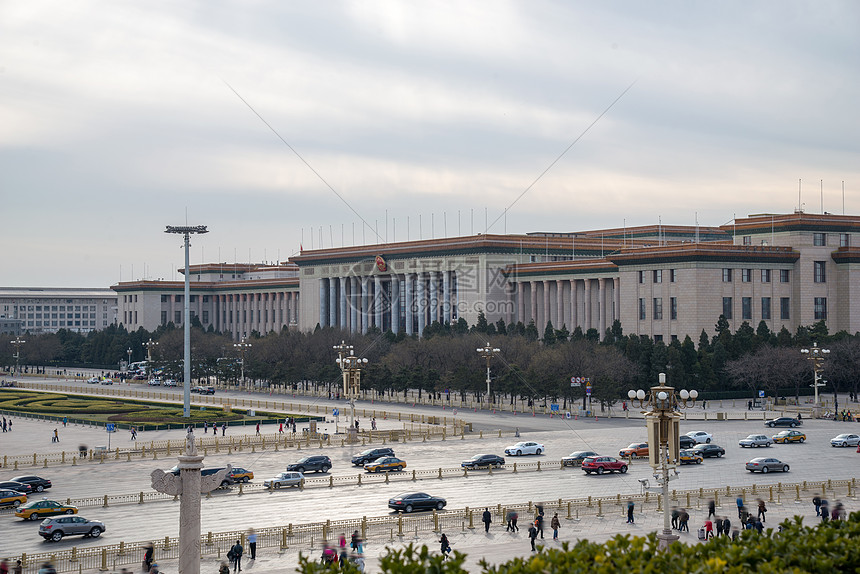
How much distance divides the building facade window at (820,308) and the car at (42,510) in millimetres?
78371

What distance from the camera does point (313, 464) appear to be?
152 ft

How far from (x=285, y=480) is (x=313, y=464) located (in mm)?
4271

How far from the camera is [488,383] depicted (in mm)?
75438

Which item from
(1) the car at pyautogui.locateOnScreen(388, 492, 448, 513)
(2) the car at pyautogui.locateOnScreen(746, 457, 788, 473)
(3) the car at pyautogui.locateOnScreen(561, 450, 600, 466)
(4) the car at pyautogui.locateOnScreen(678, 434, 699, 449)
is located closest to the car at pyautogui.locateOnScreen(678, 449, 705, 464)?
(2) the car at pyautogui.locateOnScreen(746, 457, 788, 473)

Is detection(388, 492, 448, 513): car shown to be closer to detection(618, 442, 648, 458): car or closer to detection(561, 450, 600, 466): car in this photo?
detection(561, 450, 600, 466): car

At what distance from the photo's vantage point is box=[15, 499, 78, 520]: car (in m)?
35.6

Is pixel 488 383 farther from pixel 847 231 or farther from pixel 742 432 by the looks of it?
pixel 847 231

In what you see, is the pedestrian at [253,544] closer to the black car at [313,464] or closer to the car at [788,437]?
the black car at [313,464]

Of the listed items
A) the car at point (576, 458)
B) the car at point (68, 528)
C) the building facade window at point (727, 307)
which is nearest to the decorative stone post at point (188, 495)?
Result: the car at point (68, 528)

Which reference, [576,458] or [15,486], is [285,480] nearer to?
[15,486]

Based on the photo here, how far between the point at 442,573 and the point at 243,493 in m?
29.2

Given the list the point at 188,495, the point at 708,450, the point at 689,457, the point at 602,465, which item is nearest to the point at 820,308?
the point at 708,450

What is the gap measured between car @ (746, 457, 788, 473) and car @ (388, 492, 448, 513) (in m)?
15.9

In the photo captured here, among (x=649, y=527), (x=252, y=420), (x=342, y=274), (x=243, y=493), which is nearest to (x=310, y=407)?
(x=252, y=420)
